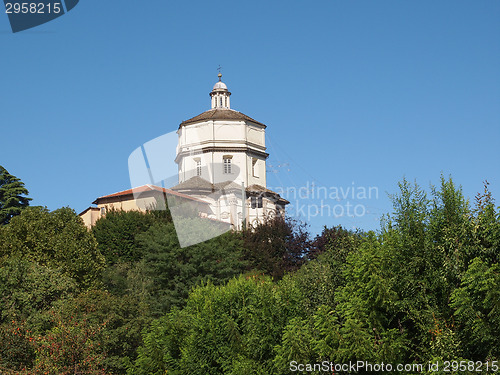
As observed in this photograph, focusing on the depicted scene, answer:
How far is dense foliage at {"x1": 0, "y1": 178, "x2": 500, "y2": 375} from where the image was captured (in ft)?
63.0

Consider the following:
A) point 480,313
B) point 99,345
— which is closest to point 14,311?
point 99,345

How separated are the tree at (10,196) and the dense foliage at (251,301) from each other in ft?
43.8

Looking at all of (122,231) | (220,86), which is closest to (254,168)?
(220,86)

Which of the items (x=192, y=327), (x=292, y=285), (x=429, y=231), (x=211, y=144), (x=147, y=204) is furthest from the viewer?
(x=211, y=144)

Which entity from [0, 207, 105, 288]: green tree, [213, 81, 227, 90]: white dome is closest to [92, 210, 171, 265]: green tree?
[0, 207, 105, 288]: green tree

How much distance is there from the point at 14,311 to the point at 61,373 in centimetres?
529

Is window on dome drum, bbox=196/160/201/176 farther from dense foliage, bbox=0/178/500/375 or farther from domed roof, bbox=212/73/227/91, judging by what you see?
dense foliage, bbox=0/178/500/375

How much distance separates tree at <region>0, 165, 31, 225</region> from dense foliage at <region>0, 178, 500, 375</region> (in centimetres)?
1336

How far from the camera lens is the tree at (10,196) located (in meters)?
52.8

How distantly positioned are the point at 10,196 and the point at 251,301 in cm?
3298

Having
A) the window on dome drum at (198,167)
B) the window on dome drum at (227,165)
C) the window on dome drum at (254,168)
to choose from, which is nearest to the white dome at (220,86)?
the window on dome drum at (254,168)

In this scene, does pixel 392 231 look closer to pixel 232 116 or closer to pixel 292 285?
pixel 292 285

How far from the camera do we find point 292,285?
25.5m

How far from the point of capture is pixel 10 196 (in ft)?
176
